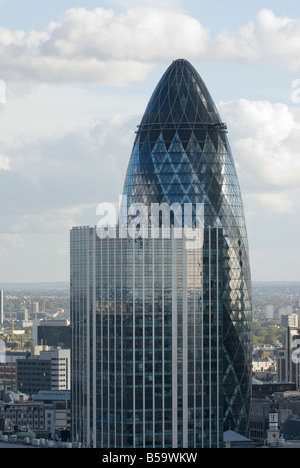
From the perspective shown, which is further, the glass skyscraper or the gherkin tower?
the gherkin tower

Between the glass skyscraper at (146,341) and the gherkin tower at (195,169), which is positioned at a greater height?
the gherkin tower at (195,169)

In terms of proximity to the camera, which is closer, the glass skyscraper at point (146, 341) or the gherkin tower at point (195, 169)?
the glass skyscraper at point (146, 341)

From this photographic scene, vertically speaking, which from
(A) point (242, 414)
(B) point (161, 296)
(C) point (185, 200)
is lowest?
(A) point (242, 414)

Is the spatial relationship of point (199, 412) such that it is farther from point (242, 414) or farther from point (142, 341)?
point (242, 414)

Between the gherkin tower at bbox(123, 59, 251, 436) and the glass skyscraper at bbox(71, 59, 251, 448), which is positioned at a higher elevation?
the gherkin tower at bbox(123, 59, 251, 436)

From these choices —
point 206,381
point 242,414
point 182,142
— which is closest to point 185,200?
point 182,142

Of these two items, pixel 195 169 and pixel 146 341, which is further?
pixel 195 169

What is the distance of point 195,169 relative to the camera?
165000 millimetres

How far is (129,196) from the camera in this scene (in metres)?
167

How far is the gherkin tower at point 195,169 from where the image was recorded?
164 metres

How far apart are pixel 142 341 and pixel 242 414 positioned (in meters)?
35.9

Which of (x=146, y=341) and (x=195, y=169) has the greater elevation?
(x=195, y=169)

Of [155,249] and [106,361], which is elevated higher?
[155,249]

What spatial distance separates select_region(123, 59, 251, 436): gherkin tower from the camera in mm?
164250
